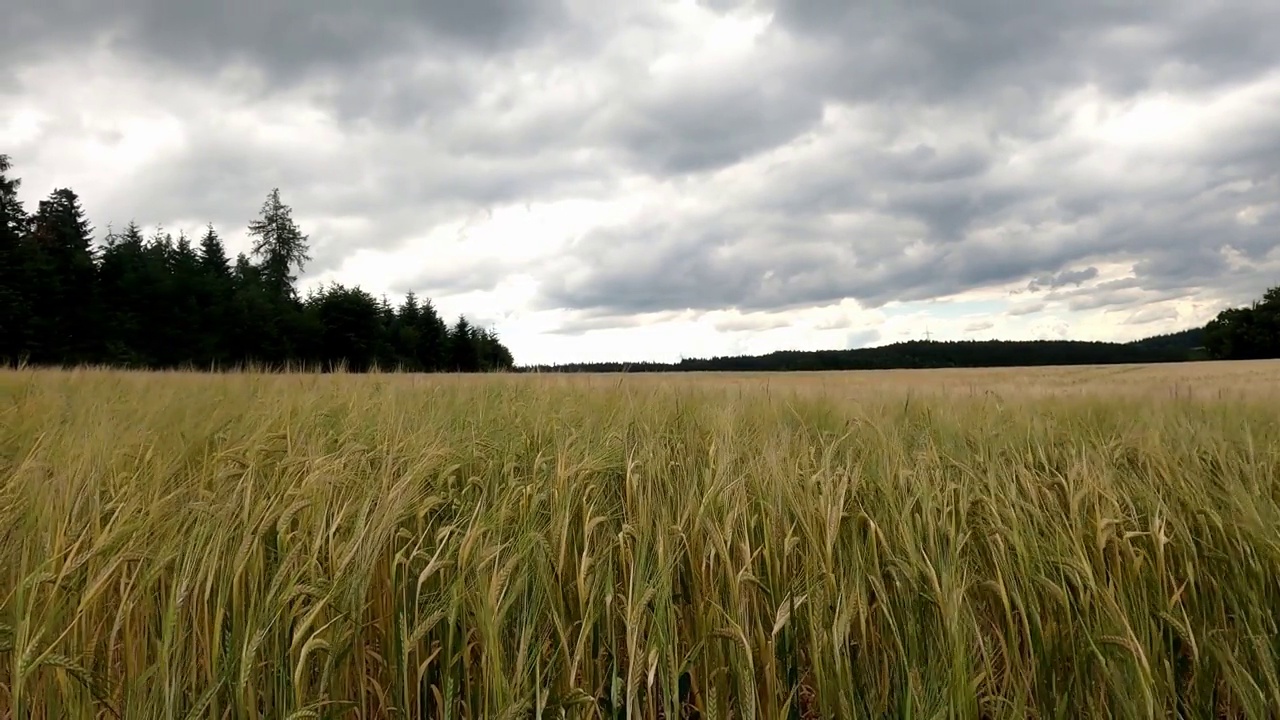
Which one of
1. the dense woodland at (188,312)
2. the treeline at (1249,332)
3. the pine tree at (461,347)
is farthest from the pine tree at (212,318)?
the treeline at (1249,332)

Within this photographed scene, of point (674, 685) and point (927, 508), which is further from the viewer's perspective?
point (927, 508)

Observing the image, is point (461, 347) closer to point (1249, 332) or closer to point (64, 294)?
point (64, 294)

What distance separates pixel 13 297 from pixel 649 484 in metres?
31.1

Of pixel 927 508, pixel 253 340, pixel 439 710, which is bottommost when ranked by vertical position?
pixel 439 710

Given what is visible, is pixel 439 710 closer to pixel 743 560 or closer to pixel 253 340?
pixel 743 560

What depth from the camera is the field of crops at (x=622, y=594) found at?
4.25ft

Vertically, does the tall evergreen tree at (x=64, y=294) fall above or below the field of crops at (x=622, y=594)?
above

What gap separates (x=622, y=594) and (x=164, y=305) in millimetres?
36775

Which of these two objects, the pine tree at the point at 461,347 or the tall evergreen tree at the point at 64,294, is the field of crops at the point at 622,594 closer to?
the tall evergreen tree at the point at 64,294

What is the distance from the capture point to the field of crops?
1.29 m

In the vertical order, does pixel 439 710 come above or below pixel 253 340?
below

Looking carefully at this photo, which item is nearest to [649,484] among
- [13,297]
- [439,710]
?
[439,710]

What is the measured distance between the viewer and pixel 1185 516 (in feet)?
6.78

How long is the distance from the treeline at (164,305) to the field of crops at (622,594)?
17.4m
